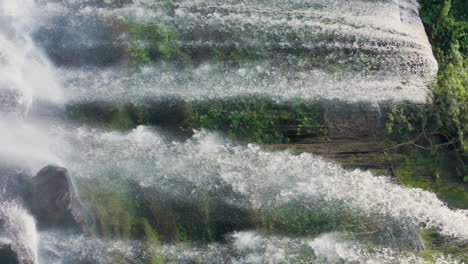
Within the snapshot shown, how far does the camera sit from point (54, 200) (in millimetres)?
6574

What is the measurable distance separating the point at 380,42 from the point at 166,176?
437cm

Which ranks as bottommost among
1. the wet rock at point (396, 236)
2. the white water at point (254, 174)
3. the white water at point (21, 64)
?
the wet rock at point (396, 236)

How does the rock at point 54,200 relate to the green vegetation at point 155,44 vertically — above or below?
below

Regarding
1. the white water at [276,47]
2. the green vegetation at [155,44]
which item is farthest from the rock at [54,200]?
the green vegetation at [155,44]

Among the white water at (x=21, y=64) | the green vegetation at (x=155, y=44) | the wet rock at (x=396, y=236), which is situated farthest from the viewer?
A: the green vegetation at (x=155, y=44)

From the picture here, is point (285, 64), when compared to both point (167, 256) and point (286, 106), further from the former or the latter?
point (167, 256)

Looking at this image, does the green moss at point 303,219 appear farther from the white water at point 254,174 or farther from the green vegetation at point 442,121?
the green vegetation at point 442,121

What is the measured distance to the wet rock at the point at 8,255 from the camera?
242 inches

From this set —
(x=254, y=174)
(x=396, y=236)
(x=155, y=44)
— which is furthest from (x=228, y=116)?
(x=396, y=236)

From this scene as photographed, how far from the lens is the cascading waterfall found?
22.7 feet

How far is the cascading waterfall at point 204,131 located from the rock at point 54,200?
17 cm

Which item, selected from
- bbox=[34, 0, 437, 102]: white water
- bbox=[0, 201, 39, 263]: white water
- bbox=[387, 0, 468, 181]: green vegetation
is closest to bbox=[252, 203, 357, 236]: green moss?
bbox=[387, 0, 468, 181]: green vegetation

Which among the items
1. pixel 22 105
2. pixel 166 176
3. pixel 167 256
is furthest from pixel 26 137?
pixel 167 256

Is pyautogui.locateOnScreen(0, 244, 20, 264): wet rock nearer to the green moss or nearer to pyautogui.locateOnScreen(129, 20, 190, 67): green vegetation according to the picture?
the green moss
